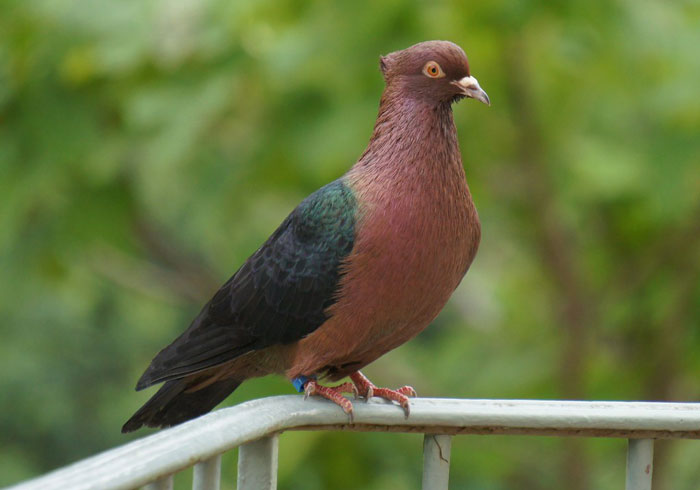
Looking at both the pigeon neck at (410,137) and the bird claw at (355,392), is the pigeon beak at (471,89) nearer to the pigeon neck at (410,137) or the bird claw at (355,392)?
the pigeon neck at (410,137)

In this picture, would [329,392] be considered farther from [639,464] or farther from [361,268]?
[639,464]

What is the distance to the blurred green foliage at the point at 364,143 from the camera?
135 inches

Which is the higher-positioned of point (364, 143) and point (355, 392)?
point (364, 143)

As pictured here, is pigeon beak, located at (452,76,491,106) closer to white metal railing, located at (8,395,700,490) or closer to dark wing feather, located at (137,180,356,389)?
dark wing feather, located at (137,180,356,389)

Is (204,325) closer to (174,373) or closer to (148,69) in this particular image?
(174,373)

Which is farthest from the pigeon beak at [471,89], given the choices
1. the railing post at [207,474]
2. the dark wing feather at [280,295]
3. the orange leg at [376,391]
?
the railing post at [207,474]

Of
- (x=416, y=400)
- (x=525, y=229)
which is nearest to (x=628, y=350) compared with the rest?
(x=525, y=229)

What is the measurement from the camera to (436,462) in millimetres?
1969

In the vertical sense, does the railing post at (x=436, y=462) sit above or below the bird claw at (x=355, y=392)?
below

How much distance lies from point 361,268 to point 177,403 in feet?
2.36

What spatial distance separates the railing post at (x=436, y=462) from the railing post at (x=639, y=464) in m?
0.34

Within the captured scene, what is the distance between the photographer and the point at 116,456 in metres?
1.29

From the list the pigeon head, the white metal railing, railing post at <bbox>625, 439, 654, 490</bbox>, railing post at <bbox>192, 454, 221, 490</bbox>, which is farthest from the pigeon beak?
railing post at <bbox>192, 454, 221, 490</bbox>

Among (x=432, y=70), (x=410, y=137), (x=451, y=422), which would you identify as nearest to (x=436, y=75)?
(x=432, y=70)
